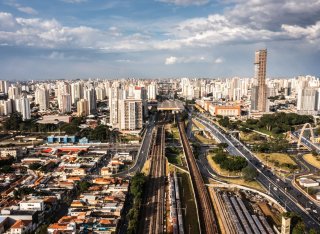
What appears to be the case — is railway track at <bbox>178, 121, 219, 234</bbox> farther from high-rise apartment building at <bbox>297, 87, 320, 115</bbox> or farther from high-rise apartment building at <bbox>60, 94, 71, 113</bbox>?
high-rise apartment building at <bbox>60, 94, 71, 113</bbox>

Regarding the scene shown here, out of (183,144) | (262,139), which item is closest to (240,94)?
(262,139)

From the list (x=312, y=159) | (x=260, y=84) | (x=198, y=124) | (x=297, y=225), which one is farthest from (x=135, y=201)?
(x=260, y=84)

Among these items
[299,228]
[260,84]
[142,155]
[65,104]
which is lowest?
[142,155]

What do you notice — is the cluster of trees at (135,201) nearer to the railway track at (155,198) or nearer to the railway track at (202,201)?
the railway track at (155,198)

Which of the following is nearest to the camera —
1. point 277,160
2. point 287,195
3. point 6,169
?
point 287,195

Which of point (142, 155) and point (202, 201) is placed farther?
point (142, 155)

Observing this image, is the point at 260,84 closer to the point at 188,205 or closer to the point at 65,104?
the point at 65,104

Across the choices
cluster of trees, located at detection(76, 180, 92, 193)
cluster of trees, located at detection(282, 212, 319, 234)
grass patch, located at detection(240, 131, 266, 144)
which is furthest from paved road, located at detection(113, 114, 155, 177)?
cluster of trees, located at detection(282, 212, 319, 234)

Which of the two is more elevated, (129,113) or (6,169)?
(129,113)
